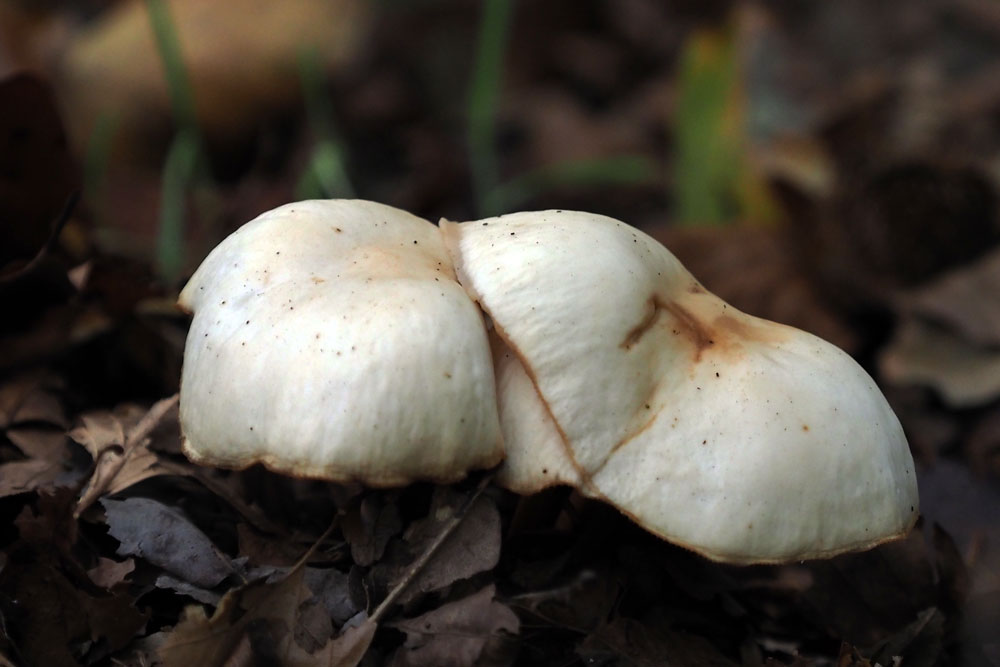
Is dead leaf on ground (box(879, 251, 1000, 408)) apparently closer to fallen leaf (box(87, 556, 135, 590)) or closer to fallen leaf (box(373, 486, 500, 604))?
fallen leaf (box(373, 486, 500, 604))

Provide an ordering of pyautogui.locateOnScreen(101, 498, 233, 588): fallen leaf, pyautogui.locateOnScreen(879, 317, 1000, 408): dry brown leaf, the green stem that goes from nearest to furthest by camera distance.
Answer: pyautogui.locateOnScreen(101, 498, 233, 588): fallen leaf, pyautogui.locateOnScreen(879, 317, 1000, 408): dry brown leaf, the green stem

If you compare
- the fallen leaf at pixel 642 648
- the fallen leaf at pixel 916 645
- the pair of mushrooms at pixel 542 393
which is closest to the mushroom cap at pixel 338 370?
the pair of mushrooms at pixel 542 393

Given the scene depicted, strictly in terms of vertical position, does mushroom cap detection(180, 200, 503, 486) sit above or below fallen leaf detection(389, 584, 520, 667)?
above

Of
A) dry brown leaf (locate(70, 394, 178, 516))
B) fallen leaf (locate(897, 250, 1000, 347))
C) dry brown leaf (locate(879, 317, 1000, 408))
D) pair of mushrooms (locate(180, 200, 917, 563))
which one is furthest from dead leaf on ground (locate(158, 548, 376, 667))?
fallen leaf (locate(897, 250, 1000, 347))

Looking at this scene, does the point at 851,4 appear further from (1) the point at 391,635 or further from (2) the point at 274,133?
(1) the point at 391,635

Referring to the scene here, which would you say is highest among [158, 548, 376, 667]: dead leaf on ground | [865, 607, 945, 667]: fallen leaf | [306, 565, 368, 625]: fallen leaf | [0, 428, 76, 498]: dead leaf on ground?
[0, 428, 76, 498]: dead leaf on ground

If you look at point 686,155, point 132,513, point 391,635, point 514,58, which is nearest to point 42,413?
point 132,513

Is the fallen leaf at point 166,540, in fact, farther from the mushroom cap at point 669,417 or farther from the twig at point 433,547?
the mushroom cap at point 669,417

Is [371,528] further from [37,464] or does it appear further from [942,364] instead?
[942,364]
